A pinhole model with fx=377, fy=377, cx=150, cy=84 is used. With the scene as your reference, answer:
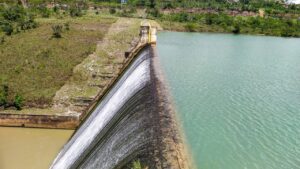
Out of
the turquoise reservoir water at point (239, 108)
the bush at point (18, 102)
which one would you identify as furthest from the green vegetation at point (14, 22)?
the bush at point (18, 102)

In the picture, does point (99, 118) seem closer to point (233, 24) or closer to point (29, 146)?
point (29, 146)

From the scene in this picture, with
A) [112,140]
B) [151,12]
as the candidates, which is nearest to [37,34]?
[112,140]

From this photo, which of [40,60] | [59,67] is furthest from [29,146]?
[40,60]

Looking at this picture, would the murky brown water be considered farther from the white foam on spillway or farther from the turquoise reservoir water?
the turquoise reservoir water

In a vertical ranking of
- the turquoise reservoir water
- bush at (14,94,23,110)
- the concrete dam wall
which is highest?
the concrete dam wall

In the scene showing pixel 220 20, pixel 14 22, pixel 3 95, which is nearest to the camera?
pixel 3 95

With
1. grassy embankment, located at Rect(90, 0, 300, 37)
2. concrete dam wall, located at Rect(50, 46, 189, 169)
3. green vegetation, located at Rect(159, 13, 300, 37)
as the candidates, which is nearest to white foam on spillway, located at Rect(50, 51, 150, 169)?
concrete dam wall, located at Rect(50, 46, 189, 169)

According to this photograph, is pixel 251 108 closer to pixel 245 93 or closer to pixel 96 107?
pixel 245 93
